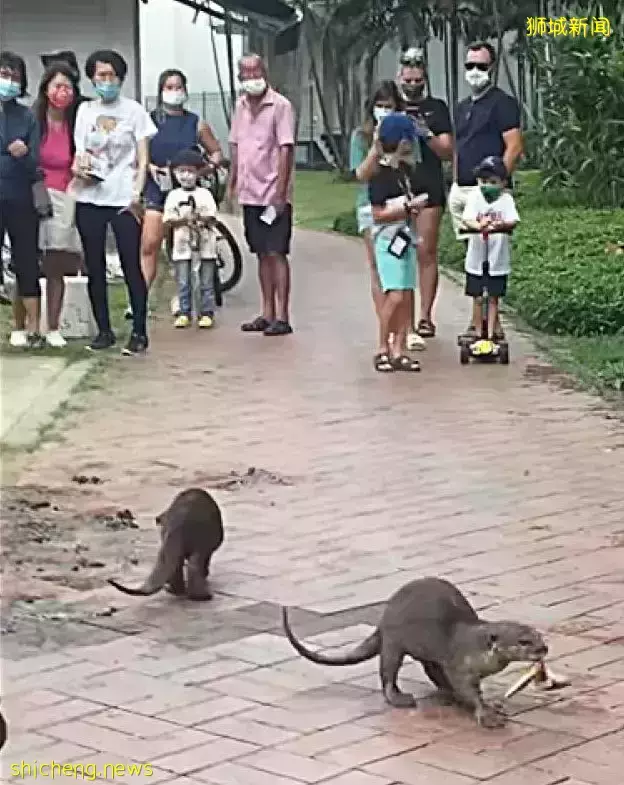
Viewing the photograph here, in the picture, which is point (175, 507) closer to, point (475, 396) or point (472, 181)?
point (475, 396)

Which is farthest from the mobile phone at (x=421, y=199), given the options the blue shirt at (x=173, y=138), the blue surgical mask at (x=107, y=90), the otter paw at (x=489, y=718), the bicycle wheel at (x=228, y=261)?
the otter paw at (x=489, y=718)

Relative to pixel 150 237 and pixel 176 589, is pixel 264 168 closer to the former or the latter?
pixel 150 237

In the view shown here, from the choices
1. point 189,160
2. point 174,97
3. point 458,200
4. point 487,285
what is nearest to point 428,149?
point 458,200

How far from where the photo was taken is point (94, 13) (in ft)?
55.5

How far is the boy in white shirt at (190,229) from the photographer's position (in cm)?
1230

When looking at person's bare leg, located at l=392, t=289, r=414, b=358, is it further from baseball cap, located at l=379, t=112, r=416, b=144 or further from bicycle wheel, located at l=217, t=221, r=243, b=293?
bicycle wheel, located at l=217, t=221, r=243, b=293

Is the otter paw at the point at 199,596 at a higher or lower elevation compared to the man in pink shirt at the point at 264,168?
lower

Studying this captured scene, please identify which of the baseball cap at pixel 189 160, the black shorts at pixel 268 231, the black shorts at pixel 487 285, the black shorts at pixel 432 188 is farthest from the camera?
the baseball cap at pixel 189 160

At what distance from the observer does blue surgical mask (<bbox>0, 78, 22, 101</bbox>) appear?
1054 centimetres

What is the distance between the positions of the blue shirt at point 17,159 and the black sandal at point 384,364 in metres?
2.38

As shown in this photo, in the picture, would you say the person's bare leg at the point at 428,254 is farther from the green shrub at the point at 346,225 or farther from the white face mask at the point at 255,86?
the green shrub at the point at 346,225

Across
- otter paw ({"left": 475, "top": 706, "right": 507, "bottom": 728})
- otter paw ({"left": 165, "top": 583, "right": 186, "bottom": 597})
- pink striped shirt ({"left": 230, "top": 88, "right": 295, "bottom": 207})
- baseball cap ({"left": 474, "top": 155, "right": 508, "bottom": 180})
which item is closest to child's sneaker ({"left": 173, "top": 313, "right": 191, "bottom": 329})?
pink striped shirt ({"left": 230, "top": 88, "right": 295, "bottom": 207})

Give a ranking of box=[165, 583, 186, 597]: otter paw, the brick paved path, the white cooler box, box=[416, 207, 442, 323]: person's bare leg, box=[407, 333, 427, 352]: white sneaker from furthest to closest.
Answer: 1. the white cooler box
2. box=[407, 333, 427, 352]: white sneaker
3. box=[416, 207, 442, 323]: person's bare leg
4. box=[165, 583, 186, 597]: otter paw
5. the brick paved path

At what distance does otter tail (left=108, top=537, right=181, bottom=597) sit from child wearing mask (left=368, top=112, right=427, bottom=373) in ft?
15.4
